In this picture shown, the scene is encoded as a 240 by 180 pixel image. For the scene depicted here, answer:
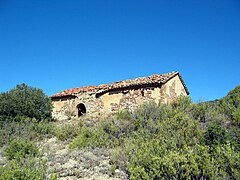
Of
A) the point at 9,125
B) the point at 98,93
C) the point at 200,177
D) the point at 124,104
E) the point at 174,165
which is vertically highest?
the point at 98,93

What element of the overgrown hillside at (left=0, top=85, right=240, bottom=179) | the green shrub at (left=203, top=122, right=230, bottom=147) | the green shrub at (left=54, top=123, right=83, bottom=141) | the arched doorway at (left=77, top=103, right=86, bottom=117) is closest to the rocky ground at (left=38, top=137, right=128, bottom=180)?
the overgrown hillside at (left=0, top=85, right=240, bottom=179)

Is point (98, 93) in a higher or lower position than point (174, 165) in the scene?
higher

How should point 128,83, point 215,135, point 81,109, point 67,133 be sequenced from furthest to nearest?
point 81,109 < point 128,83 < point 67,133 < point 215,135

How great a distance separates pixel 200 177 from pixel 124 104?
1342cm

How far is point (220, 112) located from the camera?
12.0 metres

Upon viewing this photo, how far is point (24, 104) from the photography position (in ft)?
55.6

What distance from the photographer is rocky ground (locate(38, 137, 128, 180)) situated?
23.5 ft

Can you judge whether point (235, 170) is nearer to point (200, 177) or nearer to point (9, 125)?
point (200, 177)

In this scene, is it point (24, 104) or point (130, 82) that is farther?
point (130, 82)

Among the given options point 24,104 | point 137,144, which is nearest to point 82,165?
point 137,144

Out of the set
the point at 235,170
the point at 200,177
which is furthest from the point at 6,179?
the point at 235,170

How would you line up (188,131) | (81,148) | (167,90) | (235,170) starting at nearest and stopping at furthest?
(235,170), (188,131), (81,148), (167,90)

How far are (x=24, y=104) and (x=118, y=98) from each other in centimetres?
719

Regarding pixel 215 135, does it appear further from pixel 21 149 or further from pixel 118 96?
pixel 118 96
